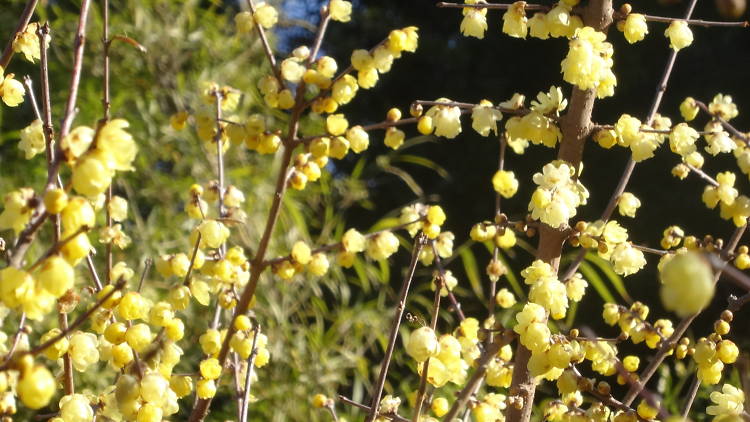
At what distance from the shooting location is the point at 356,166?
265 cm

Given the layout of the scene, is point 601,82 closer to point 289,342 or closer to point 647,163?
point 289,342

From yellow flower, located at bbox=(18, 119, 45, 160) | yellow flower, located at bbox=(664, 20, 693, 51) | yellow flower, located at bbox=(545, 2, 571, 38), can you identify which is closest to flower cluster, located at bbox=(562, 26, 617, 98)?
yellow flower, located at bbox=(545, 2, 571, 38)

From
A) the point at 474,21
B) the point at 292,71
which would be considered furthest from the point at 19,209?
the point at 474,21

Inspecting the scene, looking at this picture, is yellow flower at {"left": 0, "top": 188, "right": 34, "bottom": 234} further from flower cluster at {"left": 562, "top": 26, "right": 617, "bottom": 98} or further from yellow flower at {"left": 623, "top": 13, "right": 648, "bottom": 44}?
yellow flower at {"left": 623, "top": 13, "right": 648, "bottom": 44}

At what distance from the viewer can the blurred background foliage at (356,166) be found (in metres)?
2.21

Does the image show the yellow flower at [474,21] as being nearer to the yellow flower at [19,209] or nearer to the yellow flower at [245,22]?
the yellow flower at [245,22]

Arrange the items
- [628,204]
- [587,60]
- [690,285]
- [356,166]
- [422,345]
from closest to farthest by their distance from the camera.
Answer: [690,285]
[422,345]
[587,60]
[628,204]
[356,166]

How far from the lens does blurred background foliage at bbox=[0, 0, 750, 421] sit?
221 centimetres

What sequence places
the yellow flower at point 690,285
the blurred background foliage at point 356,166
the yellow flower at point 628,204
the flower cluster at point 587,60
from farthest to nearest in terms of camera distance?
the blurred background foliage at point 356,166
the yellow flower at point 628,204
the flower cluster at point 587,60
the yellow flower at point 690,285

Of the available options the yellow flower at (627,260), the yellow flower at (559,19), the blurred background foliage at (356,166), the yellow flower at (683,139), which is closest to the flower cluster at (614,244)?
the yellow flower at (627,260)

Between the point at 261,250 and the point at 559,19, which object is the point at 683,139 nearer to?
the point at 559,19

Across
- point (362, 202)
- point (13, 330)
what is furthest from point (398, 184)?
point (13, 330)

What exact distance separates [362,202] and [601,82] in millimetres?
2079

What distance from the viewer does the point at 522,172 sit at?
3.04 meters
